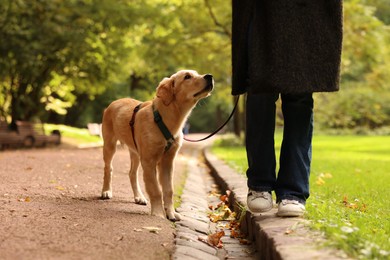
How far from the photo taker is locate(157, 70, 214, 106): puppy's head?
16.1 feet

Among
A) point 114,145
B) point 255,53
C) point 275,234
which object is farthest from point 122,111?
point 275,234

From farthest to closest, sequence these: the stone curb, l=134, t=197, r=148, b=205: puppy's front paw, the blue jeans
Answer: l=134, t=197, r=148, b=205: puppy's front paw
the blue jeans
the stone curb

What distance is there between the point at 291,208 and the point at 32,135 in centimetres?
1590

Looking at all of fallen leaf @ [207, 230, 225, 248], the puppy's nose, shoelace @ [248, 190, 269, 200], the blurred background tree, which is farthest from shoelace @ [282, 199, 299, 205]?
the blurred background tree

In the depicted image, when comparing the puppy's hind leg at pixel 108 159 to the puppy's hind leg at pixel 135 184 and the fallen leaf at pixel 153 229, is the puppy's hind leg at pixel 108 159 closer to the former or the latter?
the puppy's hind leg at pixel 135 184

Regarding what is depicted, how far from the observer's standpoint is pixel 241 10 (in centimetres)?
428

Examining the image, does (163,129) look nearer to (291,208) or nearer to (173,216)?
(173,216)

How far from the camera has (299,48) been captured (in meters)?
4.04

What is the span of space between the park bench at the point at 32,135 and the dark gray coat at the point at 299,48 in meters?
15.5

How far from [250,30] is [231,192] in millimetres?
2416

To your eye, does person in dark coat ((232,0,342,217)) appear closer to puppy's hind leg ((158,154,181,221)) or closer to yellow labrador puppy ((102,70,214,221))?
yellow labrador puppy ((102,70,214,221))

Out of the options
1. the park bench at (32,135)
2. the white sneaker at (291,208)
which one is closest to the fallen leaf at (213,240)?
the white sneaker at (291,208)

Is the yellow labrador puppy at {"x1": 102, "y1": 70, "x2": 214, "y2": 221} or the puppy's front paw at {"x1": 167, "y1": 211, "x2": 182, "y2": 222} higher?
the yellow labrador puppy at {"x1": 102, "y1": 70, "x2": 214, "y2": 221}

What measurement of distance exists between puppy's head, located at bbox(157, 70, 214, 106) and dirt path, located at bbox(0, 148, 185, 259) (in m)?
1.05
